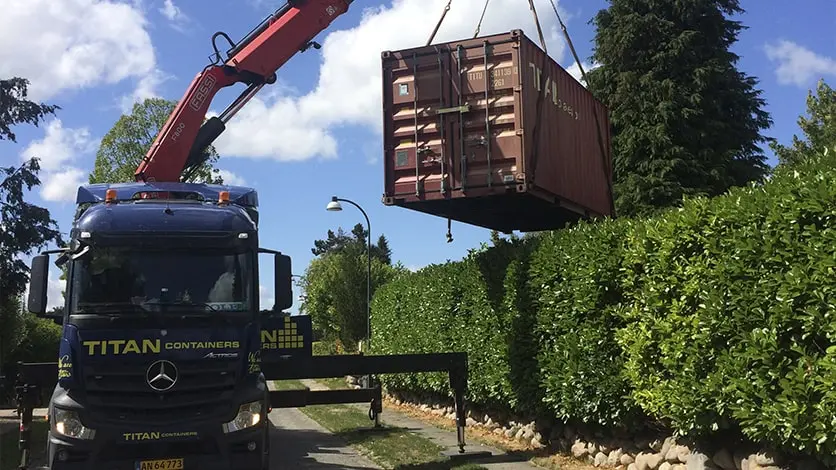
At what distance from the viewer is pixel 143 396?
6.80 m

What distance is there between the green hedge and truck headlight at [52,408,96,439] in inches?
219

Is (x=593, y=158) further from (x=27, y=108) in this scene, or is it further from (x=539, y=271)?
(x=27, y=108)

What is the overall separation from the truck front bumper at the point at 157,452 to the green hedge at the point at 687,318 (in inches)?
166

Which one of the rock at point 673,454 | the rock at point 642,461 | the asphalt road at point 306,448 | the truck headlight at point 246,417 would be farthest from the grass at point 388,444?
the truck headlight at point 246,417

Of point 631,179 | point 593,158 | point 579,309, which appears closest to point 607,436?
point 579,309

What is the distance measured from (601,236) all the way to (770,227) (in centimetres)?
301

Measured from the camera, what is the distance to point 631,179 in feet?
78.1

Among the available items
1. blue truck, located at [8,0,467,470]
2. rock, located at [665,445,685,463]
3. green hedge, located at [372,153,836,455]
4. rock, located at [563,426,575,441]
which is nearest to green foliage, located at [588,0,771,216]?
green hedge, located at [372,153,836,455]

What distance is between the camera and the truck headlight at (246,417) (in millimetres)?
6922

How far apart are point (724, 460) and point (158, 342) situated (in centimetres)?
555

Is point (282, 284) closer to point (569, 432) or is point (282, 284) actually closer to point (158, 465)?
point (158, 465)

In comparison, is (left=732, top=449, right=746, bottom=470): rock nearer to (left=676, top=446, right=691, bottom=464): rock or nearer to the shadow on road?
(left=676, top=446, right=691, bottom=464): rock

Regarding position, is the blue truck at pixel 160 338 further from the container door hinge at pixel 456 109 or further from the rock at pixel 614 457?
the rock at pixel 614 457

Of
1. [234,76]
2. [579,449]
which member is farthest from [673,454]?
[234,76]
